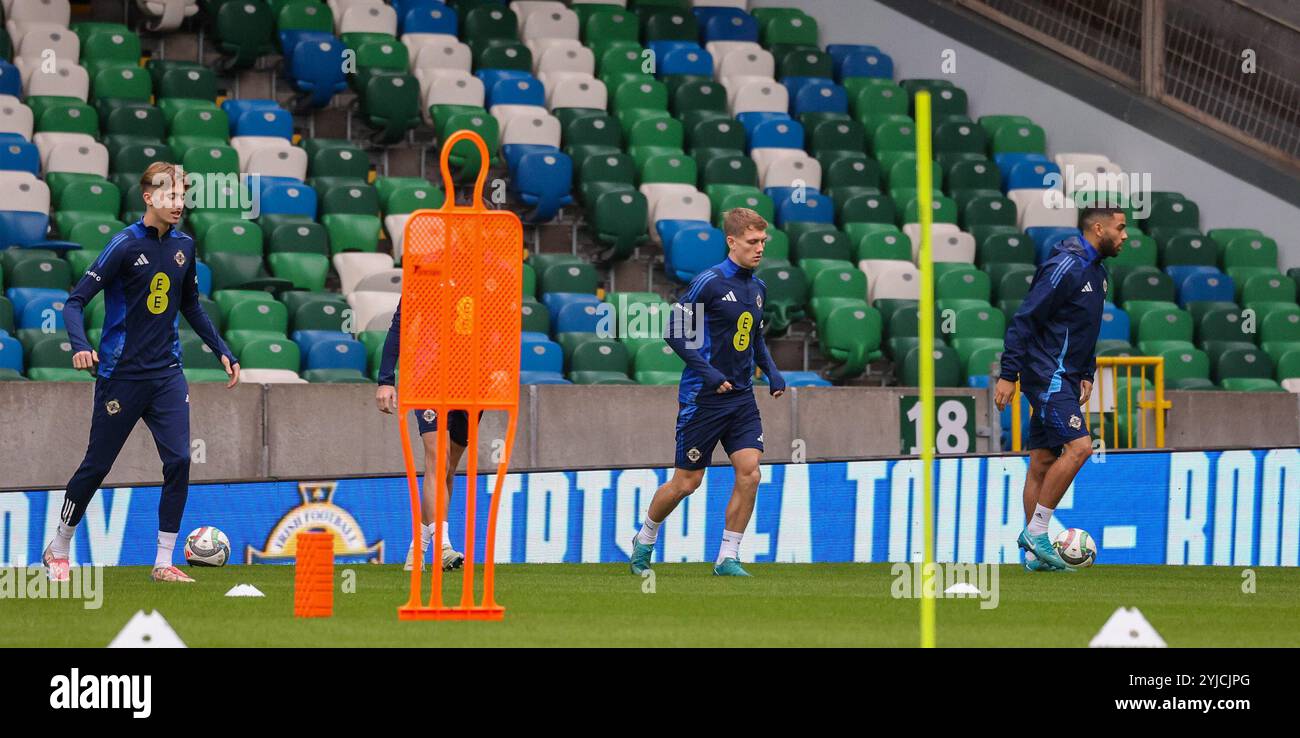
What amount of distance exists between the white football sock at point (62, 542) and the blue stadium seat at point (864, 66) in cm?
1358

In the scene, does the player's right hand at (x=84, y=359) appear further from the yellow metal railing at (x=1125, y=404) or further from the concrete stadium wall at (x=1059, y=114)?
the concrete stadium wall at (x=1059, y=114)

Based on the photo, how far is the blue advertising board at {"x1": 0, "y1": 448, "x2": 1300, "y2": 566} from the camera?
1329 centimetres

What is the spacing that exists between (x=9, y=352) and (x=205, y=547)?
317 cm

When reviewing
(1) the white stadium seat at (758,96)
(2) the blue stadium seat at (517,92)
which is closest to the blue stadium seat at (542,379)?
(2) the blue stadium seat at (517,92)

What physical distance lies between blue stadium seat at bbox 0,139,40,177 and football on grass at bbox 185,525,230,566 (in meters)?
5.42

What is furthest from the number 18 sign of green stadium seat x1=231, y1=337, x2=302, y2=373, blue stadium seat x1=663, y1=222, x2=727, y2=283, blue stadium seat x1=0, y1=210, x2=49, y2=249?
blue stadium seat x1=0, y1=210, x2=49, y2=249

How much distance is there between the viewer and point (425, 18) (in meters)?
20.1

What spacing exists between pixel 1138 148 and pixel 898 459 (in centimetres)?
935

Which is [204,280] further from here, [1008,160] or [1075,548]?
[1008,160]

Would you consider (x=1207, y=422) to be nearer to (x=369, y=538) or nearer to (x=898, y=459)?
(x=898, y=459)

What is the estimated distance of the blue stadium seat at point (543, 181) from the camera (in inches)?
707

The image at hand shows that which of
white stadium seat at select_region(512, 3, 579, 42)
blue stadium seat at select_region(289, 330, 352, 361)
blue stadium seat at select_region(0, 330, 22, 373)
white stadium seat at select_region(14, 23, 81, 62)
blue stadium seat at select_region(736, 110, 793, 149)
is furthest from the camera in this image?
white stadium seat at select_region(512, 3, 579, 42)

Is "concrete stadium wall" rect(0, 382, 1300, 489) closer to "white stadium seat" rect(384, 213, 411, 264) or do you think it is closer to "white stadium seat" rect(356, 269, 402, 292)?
"white stadium seat" rect(356, 269, 402, 292)

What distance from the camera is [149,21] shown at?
19.0 m
